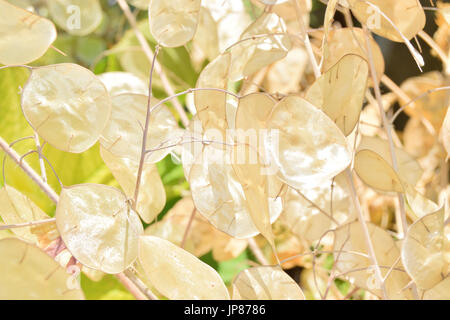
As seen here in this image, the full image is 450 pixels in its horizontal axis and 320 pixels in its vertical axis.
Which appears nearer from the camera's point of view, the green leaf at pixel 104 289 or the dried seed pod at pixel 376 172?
the dried seed pod at pixel 376 172

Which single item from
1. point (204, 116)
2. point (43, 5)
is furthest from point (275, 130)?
point (43, 5)

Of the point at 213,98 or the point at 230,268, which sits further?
the point at 230,268

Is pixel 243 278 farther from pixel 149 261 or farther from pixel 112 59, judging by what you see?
pixel 112 59

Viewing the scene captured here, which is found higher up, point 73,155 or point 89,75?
point 89,75

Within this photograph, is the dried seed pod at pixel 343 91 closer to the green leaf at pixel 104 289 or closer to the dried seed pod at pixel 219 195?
the dried seed pod at pixel 219 195

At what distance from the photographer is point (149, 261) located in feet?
0.38

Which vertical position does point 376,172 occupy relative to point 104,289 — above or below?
above

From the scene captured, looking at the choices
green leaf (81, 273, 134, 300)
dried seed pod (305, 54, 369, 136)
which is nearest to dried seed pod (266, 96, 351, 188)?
dried seed pod (305, 54, 369, 136)

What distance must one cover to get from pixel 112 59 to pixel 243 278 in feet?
0.62

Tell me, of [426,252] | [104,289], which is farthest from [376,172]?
[104,289]

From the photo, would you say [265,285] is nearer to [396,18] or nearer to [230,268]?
[396,18]

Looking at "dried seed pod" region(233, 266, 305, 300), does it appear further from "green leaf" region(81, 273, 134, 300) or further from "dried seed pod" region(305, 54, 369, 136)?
"green leaf" region(81, 273, 134, 300)

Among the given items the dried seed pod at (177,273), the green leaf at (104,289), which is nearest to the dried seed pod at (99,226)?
the dried seed pod at (177,273)

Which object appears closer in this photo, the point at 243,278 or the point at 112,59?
the point at 243,278
